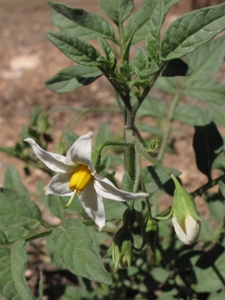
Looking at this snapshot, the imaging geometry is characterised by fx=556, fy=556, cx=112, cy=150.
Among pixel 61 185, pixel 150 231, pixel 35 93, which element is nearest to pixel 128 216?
pixel 150 231

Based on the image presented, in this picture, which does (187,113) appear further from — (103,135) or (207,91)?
(103,135)

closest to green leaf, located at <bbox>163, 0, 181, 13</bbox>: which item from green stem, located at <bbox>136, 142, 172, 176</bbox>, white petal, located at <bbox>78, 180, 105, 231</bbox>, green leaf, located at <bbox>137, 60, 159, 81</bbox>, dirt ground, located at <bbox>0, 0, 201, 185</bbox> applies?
green leaf, located at <bbox>137, 60, 159, 81</bbox>

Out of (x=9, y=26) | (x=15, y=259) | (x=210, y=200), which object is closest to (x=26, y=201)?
(x=15, y=259)

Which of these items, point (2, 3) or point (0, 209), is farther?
point (2, 3)

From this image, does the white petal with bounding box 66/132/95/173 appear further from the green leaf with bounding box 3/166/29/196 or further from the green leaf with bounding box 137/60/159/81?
the green leaf with bounding box 3/166/29/196

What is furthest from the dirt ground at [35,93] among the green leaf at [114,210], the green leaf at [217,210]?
the green leaf at [114,210]

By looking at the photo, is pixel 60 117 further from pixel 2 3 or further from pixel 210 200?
pixel 2 3
